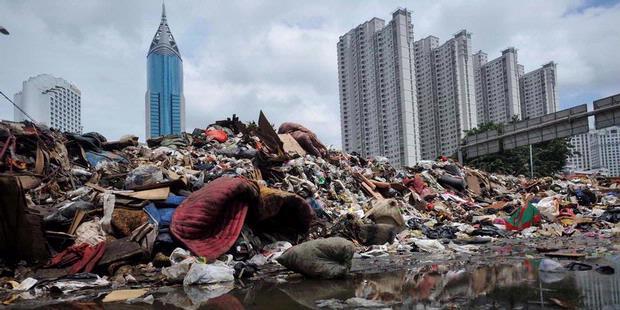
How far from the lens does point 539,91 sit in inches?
1631

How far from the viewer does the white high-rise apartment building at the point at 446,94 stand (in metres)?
35.3

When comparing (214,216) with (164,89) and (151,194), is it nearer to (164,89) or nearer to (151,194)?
(151,194)

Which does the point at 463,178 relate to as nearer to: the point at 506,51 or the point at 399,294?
the point at 399,294

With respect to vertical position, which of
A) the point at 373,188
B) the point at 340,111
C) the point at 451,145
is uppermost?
the point at 340,111

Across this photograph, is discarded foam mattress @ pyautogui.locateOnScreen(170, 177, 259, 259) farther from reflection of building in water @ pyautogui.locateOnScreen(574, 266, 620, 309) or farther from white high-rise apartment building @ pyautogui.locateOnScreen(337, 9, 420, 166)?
white high-rise apartment building @ pyautogui.locateOnScreen(337, 9, 420, 166)

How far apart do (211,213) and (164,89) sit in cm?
1458

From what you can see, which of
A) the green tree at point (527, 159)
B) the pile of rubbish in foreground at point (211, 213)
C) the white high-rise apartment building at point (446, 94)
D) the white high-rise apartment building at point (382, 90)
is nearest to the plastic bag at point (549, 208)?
the pile of rubbish in foreground at point (211, 213)

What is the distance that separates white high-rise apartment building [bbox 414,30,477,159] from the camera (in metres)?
35.3

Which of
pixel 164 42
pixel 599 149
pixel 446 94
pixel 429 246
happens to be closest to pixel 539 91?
pixel 446 94

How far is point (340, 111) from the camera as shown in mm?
38406

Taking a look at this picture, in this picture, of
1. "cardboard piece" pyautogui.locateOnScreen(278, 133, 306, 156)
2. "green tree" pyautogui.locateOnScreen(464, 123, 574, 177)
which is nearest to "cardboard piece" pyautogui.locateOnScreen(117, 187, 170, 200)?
"cardboard piece" pyautogui.locateOnScreen(278, 133, 306, 156)

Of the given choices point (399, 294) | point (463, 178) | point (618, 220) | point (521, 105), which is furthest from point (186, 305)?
point (521, 105)

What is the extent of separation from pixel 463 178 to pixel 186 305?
1396cm

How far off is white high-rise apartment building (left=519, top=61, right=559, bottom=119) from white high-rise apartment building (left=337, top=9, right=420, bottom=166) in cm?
1442
